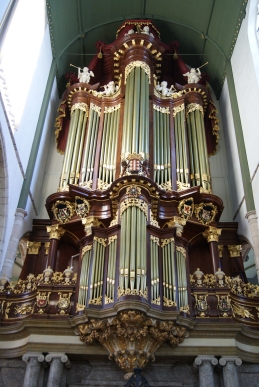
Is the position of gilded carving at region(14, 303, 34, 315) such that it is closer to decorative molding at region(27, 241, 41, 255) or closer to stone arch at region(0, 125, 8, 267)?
stone arch at region(0, 125, 8, 267)

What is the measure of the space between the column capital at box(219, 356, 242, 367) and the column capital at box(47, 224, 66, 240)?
204 inches

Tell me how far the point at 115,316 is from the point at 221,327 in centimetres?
206

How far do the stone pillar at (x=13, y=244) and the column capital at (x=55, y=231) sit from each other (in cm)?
75

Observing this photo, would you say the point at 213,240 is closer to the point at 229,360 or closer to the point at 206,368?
the point at 229,360

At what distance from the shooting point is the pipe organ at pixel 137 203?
29.6ft

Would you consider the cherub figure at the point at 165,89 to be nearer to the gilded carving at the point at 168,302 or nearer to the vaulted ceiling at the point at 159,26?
the vaulted ceiling at the point at 159,26

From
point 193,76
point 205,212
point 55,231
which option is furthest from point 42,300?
point 193,76

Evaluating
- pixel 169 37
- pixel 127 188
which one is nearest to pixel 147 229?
pixel 127 188

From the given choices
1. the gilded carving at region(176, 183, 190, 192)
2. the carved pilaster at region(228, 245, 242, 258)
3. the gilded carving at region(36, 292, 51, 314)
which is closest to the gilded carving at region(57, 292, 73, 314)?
the gilded carving at region(36, 292, 51, 314)

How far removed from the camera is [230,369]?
27.7ft

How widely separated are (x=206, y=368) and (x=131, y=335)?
1.51m

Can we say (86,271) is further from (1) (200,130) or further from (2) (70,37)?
(2) (70,37)

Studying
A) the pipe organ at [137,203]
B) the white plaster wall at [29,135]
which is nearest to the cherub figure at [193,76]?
the pipe organ at [137,203]

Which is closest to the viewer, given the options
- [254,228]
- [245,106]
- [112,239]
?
A: [112,239]
